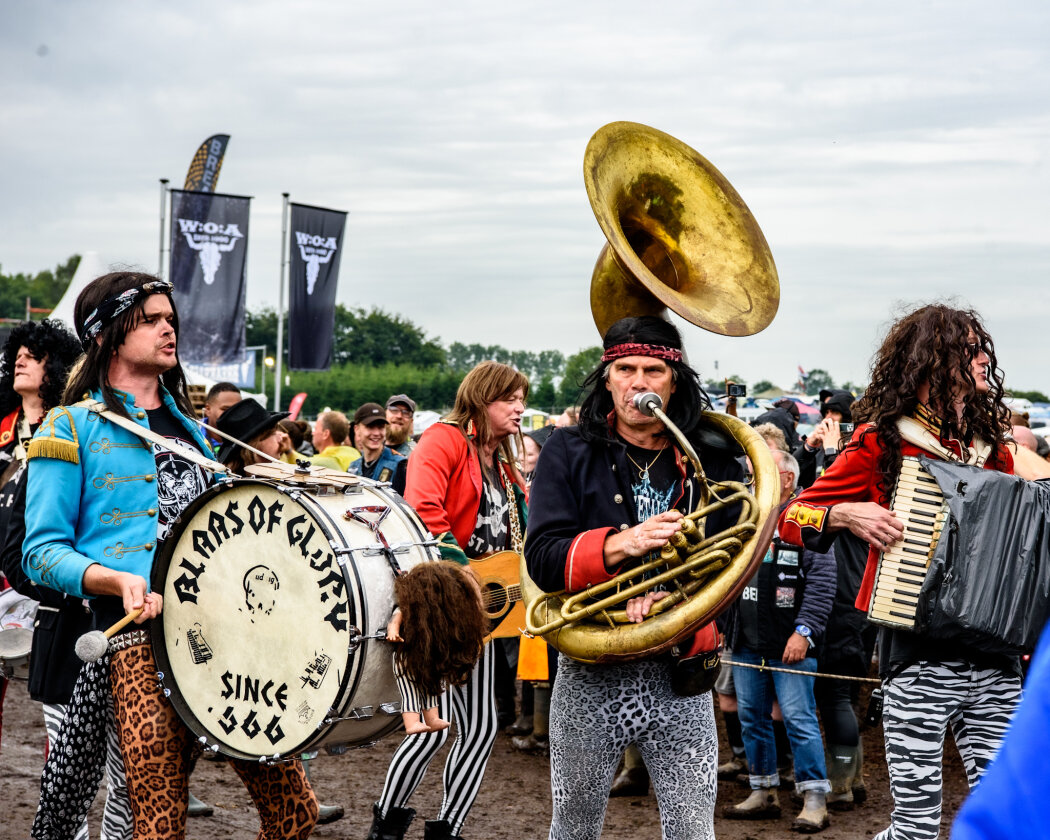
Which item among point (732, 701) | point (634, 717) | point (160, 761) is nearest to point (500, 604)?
point (634, 717)

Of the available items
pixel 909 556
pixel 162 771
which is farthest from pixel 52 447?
pixel 909 556

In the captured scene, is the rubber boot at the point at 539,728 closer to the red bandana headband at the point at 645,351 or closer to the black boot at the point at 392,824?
the black boot at the point at 392,824

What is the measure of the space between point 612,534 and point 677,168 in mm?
1347

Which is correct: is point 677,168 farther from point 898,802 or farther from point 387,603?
point 898,802

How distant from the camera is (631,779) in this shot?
22.8ft

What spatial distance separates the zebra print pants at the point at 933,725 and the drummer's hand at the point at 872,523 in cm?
41

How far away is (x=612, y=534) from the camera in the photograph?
350cm

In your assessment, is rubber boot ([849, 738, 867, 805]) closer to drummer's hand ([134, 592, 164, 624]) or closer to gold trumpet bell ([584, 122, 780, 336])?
gold trumpet bell ([584, 122, 780, 336])

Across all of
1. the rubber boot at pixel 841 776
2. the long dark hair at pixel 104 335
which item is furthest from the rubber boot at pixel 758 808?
the long dark hair at pixel 104 335

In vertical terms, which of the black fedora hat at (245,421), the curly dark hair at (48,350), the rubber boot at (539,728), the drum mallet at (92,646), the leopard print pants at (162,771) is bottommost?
the rubber boot at (539,728)

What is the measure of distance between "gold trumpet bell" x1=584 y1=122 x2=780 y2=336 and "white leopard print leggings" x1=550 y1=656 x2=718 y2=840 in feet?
3.80

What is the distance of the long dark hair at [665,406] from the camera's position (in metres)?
3.71

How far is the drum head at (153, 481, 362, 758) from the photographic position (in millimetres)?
3262

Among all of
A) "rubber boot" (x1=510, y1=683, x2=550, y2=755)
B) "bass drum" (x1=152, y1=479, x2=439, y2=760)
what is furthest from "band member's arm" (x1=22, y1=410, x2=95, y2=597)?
"rubber boot" (x1=510, y1=683, x2=550, y2=755)
